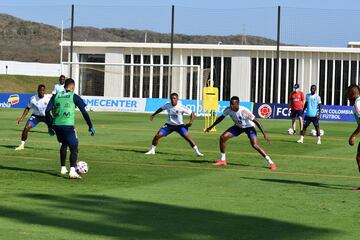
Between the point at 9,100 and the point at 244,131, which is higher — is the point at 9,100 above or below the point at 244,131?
above

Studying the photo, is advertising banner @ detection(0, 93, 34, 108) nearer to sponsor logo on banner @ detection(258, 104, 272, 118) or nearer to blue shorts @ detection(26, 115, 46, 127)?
sponsor logo on banner @ detection(258, 104, 272, 118)

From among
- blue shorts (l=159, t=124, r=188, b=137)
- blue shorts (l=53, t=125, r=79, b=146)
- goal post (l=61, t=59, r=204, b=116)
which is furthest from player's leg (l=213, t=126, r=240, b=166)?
goal post (l=61, t=59, r=204, b=116)

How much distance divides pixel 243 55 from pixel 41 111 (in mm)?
46735

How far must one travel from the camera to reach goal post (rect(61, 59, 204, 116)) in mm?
53500

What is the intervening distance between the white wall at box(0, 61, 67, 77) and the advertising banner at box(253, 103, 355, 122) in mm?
58432

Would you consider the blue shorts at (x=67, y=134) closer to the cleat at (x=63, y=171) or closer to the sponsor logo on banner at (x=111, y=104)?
the cleat at (x=63, y=171)

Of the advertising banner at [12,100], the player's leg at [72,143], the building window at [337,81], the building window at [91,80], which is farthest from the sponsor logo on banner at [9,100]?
the player's leg at [72,143]

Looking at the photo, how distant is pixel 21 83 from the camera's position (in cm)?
9844

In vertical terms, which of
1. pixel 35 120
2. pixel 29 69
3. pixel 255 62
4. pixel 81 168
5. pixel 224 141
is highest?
pixel 29 69

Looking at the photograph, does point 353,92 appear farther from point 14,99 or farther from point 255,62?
point 255,62

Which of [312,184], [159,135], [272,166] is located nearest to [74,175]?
[312,184]

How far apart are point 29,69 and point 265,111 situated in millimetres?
63282

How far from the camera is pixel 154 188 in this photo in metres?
14.3

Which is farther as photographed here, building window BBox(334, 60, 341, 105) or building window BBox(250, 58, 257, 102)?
building window BBox(250, 58, 257, 102)
